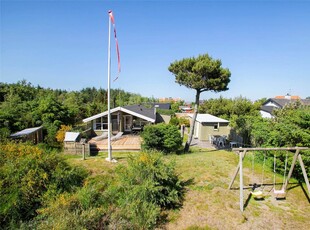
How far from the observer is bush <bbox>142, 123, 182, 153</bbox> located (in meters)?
13.0

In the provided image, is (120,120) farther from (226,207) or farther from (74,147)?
(226,207)

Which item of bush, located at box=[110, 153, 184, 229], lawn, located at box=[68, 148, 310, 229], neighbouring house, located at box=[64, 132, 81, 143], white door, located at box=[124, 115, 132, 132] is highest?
white door, located at box=[124, 115, 132, 132]

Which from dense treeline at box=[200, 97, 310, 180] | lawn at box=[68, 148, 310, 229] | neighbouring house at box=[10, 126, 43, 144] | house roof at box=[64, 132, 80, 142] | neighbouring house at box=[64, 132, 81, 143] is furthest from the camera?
house roof at box=[64, 132, 80, 142]

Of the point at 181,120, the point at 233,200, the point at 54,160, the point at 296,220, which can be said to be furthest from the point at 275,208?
the point at 181,120

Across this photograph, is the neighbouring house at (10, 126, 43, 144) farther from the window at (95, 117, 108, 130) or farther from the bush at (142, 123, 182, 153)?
the bush at (142, 123, 182, 153)

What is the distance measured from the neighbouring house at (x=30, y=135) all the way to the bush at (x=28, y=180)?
6.53m

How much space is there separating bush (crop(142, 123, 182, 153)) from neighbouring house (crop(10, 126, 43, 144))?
25.9 ft

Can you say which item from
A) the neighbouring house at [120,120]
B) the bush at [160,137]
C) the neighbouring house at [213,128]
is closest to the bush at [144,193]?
the bush at [160,137]

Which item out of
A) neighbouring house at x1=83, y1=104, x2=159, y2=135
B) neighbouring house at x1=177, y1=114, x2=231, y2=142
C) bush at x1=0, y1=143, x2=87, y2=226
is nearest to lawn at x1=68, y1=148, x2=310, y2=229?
bush at x1=0, y1=143, x2=87, y2=226

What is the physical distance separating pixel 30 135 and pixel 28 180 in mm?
9429

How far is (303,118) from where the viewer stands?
29.7 ft

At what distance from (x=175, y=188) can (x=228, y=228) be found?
2.24m

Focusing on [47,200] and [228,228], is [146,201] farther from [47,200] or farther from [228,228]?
[47,200]

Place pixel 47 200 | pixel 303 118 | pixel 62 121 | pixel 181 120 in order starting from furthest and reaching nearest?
pixel 181 120
pixel 62 121
pixel 303 118
pixel 47 200
